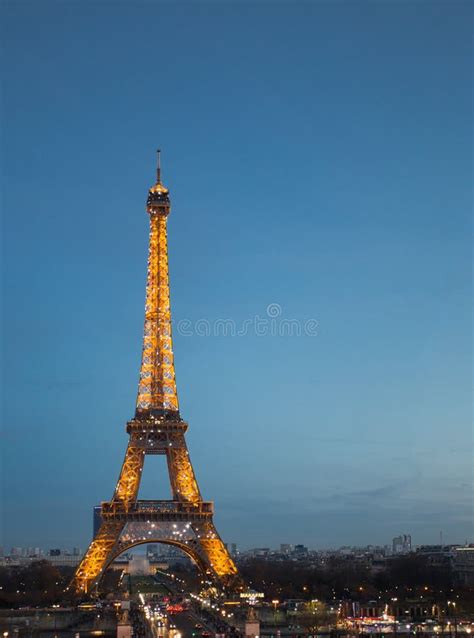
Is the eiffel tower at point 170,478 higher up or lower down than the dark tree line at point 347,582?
higher up

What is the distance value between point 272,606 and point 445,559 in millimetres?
85732

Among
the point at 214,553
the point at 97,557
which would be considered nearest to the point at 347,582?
the point at 214,553

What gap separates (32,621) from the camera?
52.6 m

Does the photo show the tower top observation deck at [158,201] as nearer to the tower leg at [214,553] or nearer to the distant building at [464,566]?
the tower leg at [214,553]

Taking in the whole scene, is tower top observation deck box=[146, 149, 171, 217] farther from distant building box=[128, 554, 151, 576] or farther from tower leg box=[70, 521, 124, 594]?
distant building box=[128, 554, 151, 576]

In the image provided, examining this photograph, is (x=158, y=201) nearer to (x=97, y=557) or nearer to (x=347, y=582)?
(x=97, y=557)

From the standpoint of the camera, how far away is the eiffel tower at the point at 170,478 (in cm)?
6525

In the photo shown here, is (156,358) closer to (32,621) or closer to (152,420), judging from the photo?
(152,420)

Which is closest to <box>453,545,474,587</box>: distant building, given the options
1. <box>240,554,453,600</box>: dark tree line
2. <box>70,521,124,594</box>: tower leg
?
<box>240,554,453,600</box>: dark tree line

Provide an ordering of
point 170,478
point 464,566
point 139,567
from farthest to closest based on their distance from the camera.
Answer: point 139,567 < point 464,566 < point 170,478

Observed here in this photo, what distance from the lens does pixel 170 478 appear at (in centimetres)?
6956

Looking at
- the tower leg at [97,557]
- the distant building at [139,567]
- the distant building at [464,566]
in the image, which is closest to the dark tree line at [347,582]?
the distant building at [464,566]

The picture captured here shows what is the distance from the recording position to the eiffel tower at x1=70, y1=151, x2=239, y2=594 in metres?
65.2

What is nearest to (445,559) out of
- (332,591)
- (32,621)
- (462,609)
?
(332,591)
